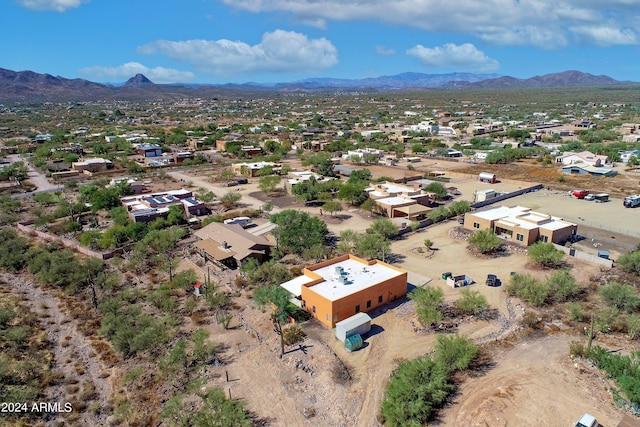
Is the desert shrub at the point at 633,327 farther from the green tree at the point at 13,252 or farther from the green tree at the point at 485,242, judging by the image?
the green tree at the point at 13,252

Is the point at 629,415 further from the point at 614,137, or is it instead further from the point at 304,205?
the point at 614,137

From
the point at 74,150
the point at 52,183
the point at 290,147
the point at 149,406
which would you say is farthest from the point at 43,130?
the point at 149,406

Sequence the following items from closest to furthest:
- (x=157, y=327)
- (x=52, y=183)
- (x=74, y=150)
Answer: (x=157, y=327), (x=52, y=183), (x=74, y=150)

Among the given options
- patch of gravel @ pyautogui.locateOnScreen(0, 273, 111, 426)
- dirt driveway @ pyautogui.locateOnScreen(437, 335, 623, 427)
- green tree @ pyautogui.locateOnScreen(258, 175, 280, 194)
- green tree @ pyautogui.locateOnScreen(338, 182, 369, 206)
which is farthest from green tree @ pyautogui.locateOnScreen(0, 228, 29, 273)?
dirt driveway @ pyautogui.locateOnScreen(437, 335, 623, 427)

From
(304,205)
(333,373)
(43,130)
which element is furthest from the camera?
(43,130)

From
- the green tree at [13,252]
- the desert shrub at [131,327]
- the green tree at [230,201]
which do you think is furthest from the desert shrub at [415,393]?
the green tree at [230,201]

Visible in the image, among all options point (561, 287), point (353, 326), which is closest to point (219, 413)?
point (353, 326)

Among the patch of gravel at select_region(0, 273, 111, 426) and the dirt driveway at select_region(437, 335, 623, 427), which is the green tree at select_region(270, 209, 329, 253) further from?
the dirt driveway at select_region(437, 335, 623, 427)

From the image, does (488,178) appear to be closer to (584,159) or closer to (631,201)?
(631,201)
